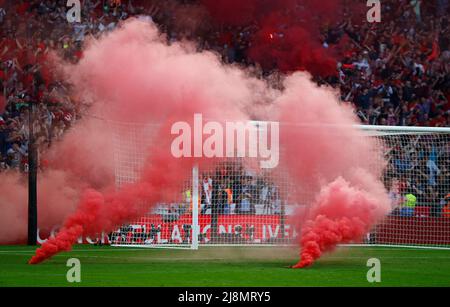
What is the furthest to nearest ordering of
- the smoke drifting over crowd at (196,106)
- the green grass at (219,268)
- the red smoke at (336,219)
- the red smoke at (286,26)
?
the red smoke at (286,26), the smoke drifting over crowd at (196,106), the red smoke at (336,219), the green grass at (219,268)

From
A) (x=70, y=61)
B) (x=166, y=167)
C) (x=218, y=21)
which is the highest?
(x=218, y=21)

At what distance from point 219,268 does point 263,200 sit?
15.6ft

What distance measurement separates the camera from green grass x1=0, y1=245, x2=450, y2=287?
13.0 meters

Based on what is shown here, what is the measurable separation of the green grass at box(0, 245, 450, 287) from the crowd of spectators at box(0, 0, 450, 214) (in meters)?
2.90

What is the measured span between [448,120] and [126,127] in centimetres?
1190

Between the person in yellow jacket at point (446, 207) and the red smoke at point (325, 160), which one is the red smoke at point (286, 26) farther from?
the red smoke at point (325, 160)

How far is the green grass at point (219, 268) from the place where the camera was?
1302 cm

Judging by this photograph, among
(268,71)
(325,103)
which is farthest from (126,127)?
(268,71)

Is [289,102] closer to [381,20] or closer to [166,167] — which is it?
[166,167]

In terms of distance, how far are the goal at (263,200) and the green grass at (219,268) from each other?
0.43 m

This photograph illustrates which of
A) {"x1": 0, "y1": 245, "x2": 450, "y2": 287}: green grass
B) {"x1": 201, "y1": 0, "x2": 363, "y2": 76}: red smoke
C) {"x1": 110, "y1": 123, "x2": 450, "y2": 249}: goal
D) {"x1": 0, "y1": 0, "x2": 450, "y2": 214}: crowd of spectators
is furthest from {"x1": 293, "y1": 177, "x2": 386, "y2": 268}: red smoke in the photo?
{"x1": 201, "y1": 0, "x2": 363, "y2": 76}: red smoke

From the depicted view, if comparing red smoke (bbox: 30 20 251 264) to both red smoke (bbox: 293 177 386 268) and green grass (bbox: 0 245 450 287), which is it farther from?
red smoke (bbox: 293 177 386 268)

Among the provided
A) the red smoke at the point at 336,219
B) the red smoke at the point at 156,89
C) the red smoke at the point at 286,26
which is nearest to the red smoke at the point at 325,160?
the red smoke at the point at 336,219

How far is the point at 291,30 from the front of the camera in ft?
87.1
